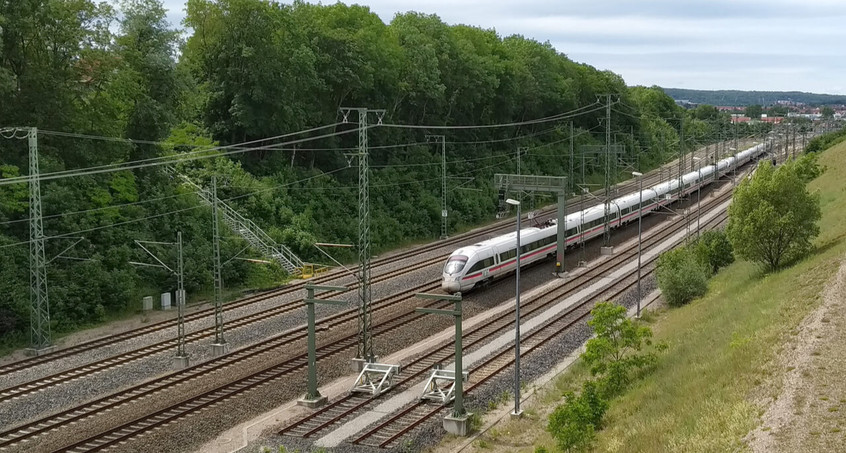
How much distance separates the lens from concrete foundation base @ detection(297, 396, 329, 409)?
24.9 m

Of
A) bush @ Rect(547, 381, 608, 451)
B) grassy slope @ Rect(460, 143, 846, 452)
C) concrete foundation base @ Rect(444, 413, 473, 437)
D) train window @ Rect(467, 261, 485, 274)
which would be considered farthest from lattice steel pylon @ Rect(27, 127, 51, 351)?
bush @ Rect(547, 381, 608, 451)

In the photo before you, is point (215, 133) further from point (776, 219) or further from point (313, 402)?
point (776, 219)

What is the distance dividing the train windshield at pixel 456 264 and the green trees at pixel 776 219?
41.7ft

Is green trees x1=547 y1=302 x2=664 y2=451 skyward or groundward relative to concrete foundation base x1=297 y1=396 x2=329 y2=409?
skyward

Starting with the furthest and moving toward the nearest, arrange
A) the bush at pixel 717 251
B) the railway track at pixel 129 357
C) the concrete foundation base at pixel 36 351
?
the bush at pixel 717 251 → the concrete foundation base at pixel 36 351 → the railway track at pixel 129 357

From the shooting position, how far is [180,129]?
53.7 metres

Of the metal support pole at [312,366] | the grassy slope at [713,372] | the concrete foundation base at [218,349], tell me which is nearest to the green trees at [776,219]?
the grassy slope at [713,372]

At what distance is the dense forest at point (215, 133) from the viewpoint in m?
37.8

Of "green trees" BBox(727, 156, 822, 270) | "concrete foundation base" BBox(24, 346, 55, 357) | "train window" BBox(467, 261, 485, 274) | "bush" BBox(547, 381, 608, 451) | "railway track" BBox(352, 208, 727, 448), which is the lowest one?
"railway track" BBox(352, 208, 727, 448)

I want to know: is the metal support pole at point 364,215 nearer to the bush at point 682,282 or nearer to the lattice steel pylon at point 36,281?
the lattice steel pylon at point 36,281

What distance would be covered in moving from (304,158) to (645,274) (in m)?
26.2

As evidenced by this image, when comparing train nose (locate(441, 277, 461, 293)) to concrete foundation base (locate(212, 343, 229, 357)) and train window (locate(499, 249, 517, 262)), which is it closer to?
train window (locate(499, 249, 517, 262))

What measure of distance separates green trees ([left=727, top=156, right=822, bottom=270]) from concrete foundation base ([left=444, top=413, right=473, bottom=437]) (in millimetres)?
18076

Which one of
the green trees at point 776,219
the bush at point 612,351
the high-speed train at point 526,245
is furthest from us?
the high-speed train at point 526,245
